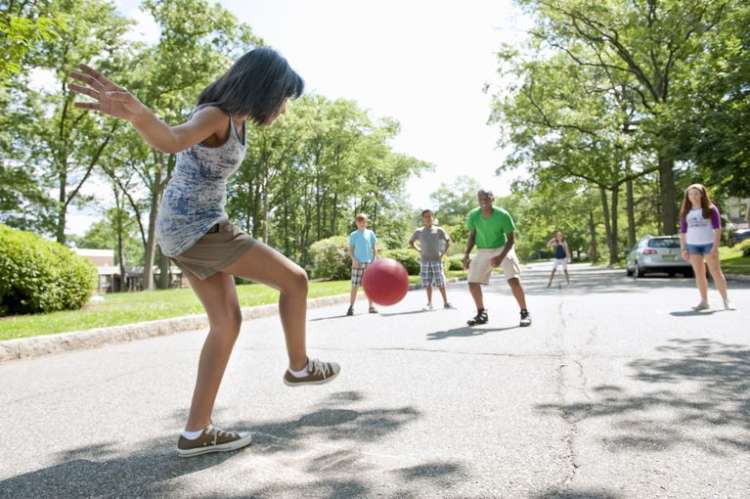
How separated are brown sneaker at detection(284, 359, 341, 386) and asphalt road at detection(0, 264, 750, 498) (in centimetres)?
31

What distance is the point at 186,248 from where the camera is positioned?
9.43ft

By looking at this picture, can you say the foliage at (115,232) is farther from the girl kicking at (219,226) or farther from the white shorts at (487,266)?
the girl kicking at (219,226)

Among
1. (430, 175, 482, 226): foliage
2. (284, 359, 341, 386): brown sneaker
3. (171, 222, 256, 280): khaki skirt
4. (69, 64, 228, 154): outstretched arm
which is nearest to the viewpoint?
(69, 64, 228, 154): outstretched arm

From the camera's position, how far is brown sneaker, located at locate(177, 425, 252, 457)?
2984 mm

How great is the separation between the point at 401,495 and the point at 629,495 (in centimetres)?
93

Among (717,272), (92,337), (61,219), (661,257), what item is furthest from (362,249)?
(61,219)

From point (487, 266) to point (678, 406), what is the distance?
15.3 feet

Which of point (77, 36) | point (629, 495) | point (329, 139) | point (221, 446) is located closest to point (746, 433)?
point (629, 495)

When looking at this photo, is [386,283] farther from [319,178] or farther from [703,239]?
[319,178]

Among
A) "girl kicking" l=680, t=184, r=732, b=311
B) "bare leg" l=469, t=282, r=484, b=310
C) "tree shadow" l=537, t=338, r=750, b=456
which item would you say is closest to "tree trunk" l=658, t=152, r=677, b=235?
"girl kicking" l=680, t=184, r=732, b=311

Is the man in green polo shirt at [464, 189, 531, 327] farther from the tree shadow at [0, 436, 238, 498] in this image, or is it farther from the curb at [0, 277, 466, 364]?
the tree shadow at [0, 436, 238, 498]

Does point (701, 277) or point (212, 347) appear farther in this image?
point (701, 277)

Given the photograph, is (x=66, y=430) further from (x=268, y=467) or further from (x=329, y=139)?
(x=329, y=139)

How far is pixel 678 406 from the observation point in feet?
12.3
